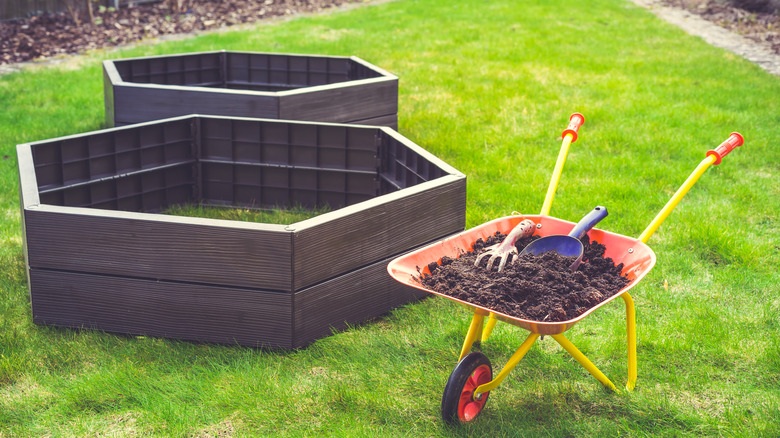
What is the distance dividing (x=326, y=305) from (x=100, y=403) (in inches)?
46.4

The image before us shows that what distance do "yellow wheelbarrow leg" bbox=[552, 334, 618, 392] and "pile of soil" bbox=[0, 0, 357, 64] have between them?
9.41 metres

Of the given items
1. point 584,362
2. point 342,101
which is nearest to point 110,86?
point 342,101

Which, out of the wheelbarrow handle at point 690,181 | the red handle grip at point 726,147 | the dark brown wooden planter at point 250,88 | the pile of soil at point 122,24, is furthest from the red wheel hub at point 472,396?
the pile of soil at point 122,24

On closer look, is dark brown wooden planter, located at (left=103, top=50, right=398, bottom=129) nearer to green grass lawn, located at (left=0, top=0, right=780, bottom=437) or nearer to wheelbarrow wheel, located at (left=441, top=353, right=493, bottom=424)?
green grass lawn, located at (left=0, top=0, right=780, bottom=437)

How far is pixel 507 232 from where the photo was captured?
3553 mm

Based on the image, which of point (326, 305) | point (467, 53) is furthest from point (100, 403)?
point (467, 53)

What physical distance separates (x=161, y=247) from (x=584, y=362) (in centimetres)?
214

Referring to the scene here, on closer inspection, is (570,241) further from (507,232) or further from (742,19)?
(742,19)

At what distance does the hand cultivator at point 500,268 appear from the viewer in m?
2.92

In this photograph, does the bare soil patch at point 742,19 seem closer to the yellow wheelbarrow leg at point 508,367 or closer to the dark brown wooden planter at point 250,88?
the dark brown wooden planter at point 250,88

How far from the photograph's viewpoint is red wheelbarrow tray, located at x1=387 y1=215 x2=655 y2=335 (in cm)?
292

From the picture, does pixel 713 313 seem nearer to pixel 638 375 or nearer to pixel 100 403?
pixel 638 375

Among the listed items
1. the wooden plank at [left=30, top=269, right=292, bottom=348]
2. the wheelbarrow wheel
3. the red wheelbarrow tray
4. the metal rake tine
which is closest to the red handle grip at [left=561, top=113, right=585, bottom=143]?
the red wheelbarrow tray

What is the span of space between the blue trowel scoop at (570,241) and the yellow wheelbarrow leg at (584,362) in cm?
42
